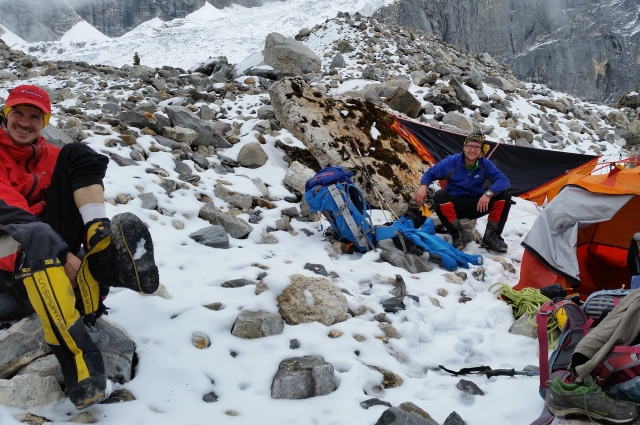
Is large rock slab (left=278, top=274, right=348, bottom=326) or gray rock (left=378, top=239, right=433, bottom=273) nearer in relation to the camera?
large rock slab (left=278, top=274, right=348, bottom=326)

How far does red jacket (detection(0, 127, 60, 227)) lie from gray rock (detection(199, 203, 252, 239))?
1892 millimetres

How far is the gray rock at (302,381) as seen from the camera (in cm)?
233

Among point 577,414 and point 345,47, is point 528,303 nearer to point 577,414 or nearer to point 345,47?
point 577,414

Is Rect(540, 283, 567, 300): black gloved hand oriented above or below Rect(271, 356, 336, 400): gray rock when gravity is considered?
below

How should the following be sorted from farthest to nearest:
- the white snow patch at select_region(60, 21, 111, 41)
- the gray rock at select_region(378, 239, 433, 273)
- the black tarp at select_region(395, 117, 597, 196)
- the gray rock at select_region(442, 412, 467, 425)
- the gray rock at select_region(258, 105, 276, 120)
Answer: the white snow patch at select_region(60, 21, 111, 41)
the gray rock at select_region(258, 105, 276, 120)
the black tarp at select_region(395, 117, 597, 196)
the gray rock at select_region(378, 239, 433, 273)
the gray rock at select_region(442, 412, 467, 425)

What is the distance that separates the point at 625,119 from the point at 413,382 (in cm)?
1409

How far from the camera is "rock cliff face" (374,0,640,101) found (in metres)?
60.3

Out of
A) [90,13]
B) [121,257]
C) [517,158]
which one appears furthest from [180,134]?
[90,13]

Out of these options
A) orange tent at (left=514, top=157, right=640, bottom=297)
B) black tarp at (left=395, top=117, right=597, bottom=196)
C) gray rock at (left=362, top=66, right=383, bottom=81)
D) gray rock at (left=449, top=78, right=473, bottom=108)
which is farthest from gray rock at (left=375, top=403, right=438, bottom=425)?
gray rock at (left=362, top=66, right=383, bottom=81)

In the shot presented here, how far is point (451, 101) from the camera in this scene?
10.1 meters

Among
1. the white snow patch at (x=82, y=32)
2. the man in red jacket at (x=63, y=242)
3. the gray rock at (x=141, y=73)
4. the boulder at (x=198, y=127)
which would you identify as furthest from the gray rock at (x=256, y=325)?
the white snow patch at (x=82, y=32)

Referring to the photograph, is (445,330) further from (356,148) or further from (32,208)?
(356,148)

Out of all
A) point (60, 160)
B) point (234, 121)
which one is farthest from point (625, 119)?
point (60, 160)

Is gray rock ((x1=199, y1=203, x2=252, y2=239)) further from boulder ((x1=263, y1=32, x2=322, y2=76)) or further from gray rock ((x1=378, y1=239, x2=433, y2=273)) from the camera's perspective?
boulder ((x1=263, y1=32, x2=322, y2=76))
